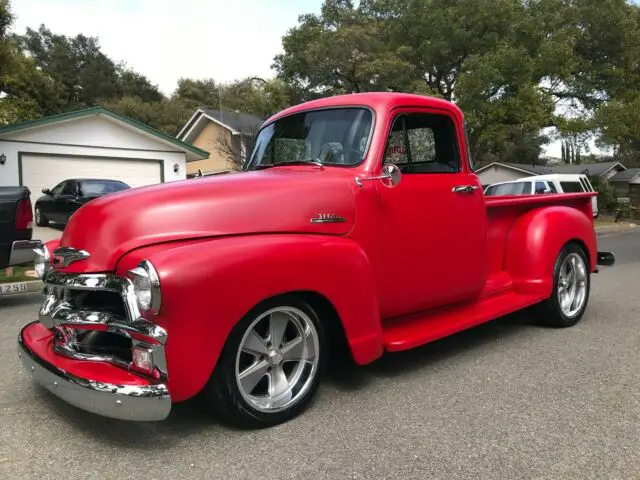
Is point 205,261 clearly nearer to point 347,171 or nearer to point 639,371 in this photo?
point 347,171

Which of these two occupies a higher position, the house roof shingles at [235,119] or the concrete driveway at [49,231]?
the house roof shingles at [235,119]

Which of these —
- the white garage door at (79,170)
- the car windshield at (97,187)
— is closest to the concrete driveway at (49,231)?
the white garage door at (79,170)

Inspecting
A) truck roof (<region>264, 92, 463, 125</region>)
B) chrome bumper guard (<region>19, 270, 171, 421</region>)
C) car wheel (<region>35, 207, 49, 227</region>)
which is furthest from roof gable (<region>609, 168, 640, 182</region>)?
chrome bumper guard (<region>19, 270, 171, 421</region>)

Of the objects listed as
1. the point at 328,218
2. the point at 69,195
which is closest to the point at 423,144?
the point at 328,218

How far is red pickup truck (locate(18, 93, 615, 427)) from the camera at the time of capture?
2.64 m

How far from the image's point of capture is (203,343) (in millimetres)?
2682

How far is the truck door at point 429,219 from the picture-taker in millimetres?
3734

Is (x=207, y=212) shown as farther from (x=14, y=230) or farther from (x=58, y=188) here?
(x=58, y=188)

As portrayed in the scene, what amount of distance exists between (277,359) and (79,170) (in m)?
16.8

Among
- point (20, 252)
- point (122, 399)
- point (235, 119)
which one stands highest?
point (235, 119)

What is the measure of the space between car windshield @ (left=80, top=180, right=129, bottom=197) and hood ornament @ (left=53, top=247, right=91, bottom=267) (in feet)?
42.6

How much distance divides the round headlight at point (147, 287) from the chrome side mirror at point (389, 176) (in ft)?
5.06

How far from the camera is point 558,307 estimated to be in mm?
5113

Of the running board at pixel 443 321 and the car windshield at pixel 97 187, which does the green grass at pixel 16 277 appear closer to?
the car windshield at pixel 97 187
